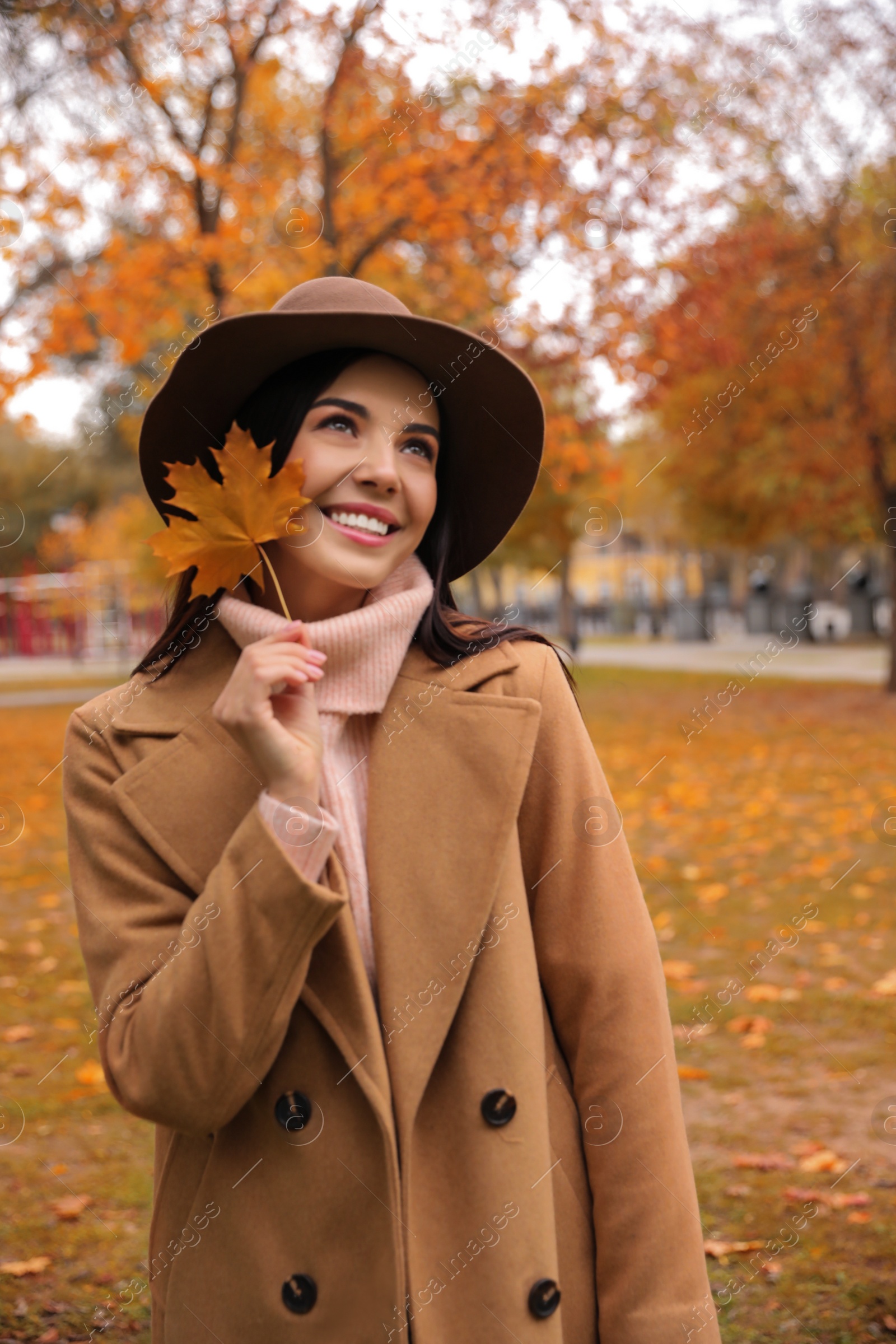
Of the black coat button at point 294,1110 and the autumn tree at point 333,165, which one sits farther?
the autumn tree at point 333,165

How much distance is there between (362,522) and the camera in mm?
1781

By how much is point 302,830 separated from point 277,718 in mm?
162

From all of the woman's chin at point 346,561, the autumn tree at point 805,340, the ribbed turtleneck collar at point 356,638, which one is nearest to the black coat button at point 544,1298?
the ribbed turtleneck collar at point 356,638

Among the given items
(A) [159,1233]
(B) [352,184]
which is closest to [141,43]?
(B) [352,184]

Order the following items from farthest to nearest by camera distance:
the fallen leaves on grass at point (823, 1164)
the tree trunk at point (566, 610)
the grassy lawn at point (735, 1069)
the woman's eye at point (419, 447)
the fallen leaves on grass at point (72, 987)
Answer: the tree trunk at point (566, 610)
the fallen leaves on grass at point (72, 987)
the fallen leaves on grass at point (823, 1164)
the grassy lawn at point (735, 1069)
the woman's eye at point (419, 447)

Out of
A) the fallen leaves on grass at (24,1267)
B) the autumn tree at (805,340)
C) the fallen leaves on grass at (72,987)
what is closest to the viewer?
the fallen leaves on grass at (24,1267)

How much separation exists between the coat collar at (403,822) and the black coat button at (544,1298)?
0.29 meters

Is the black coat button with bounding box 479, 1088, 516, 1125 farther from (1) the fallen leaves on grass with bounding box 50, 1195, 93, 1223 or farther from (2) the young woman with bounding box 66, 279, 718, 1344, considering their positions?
(1) the fallen leaves on grass with bounding box 50, 1195, 93, 1223

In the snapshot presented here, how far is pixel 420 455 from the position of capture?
6.16ft

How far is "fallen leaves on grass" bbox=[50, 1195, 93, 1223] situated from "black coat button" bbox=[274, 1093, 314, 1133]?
8.91 feet

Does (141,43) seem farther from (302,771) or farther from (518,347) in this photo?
(302,771)

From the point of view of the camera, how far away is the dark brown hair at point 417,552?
182 cm

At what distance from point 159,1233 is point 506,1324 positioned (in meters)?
0.53

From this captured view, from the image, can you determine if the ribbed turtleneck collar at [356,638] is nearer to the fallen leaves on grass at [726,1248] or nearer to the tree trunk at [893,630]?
the fallen leaves on grass at [726,1248]
